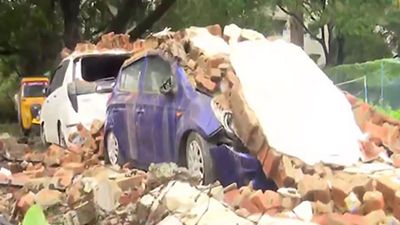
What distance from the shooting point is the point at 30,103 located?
2341cm

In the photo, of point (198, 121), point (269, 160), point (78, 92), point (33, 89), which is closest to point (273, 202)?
point (269, 160)

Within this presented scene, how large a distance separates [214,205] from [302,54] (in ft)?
10.3

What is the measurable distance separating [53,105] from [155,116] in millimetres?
5356

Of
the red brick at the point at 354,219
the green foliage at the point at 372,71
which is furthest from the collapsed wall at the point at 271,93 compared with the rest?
the green foliage at the point at 372,71

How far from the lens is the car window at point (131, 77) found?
10146 mm

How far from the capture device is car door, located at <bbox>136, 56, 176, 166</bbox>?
9.00 m

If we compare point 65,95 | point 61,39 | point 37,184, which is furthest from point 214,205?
point 61,39

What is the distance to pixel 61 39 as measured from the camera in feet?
109

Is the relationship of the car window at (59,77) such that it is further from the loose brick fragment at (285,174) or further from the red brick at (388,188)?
the red brick at (388,188)

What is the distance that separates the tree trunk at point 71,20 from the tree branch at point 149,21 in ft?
6.14

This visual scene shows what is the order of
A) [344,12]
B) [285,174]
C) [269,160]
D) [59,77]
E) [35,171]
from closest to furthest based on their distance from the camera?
[285,174], [269,160], [35,171], [59,77], [344,12]

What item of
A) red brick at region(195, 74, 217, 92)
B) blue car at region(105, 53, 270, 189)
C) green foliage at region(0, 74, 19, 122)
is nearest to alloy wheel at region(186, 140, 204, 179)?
blue car at region(105, 53, 270, 189)

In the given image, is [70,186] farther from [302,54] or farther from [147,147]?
[302,54]

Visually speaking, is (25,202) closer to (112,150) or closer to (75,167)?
(75,167)
